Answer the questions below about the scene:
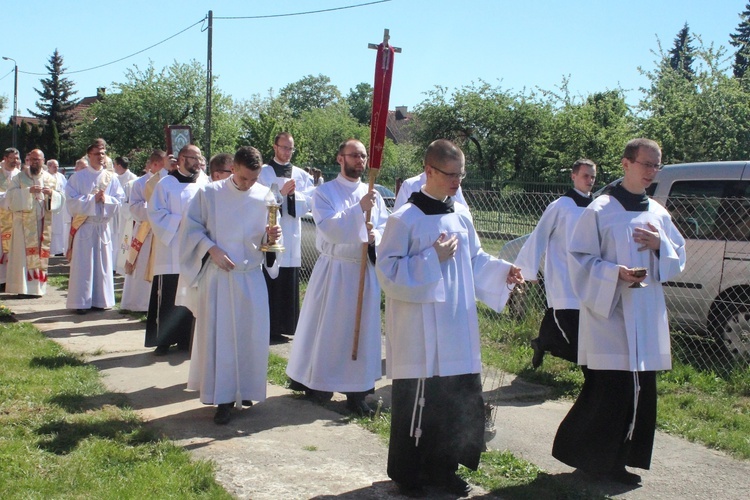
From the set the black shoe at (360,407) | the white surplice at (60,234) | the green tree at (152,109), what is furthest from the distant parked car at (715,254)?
the green tree at (152,109)

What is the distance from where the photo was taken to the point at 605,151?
27688 millimetres

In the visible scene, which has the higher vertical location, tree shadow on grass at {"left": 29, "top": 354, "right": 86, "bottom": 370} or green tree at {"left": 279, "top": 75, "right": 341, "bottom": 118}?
green tree at {"left": 279, "top": 75, "right": 341, "bottom": 118}

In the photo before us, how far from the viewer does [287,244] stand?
31.6 feet

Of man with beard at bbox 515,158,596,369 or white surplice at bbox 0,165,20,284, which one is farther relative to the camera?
white surplice at bbox 0,165,20,284

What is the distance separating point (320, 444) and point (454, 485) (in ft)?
3.96

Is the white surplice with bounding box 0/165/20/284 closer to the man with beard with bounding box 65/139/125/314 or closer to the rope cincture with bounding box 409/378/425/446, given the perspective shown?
the man with beard with bounding box 65/139/125/314

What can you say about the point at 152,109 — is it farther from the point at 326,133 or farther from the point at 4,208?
the point at 4,208

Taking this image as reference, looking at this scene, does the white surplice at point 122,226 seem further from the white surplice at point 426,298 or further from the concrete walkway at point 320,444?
the white surplice at point 426,298

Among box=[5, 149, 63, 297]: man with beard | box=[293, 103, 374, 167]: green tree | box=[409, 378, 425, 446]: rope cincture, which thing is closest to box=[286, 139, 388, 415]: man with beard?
box=[409, 378, 425, 446]: rope cincture

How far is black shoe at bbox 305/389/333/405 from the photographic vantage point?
6.90 metres

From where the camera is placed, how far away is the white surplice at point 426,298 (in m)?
4.72

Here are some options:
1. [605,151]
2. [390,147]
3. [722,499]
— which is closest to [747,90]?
[605,151]

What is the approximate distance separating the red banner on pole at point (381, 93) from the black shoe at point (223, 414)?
2.06 m

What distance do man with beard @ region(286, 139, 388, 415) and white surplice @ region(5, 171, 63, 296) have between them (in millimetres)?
7134
